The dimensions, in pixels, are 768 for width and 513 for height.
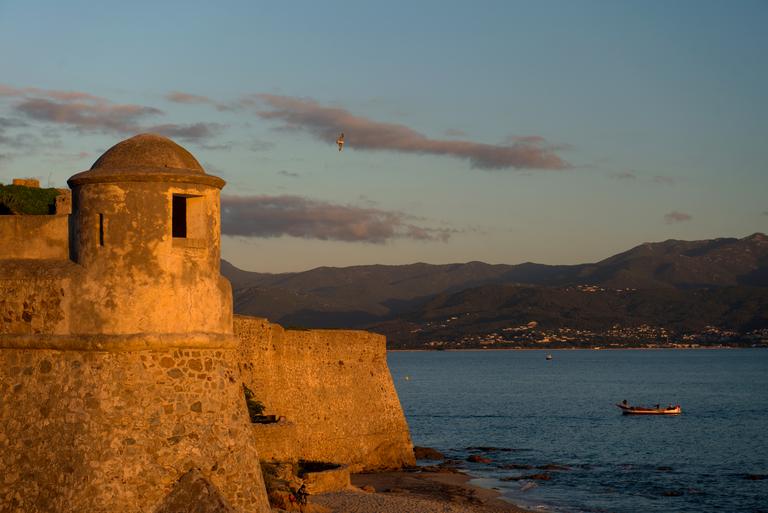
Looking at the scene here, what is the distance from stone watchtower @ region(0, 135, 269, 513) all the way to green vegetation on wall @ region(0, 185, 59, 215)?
31.6 feet

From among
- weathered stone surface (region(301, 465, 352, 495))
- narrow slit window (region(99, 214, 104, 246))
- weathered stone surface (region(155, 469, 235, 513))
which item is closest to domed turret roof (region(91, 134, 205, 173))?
narrow slit window (region(99, 214, 104, 246))

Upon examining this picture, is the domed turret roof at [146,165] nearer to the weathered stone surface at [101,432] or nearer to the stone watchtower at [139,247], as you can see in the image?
the stone watchtower at [139,247]

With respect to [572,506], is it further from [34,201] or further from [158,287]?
[158,287]

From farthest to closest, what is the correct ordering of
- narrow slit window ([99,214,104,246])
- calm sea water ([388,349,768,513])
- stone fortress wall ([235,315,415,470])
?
calm sea water ([388,349,768,513]) < stone fortress wall ([235,315,415,470]) < narrow slit window ([99,214,104,246])

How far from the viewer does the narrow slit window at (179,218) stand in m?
16.3

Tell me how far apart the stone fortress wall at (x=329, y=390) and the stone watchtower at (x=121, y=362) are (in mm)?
17458

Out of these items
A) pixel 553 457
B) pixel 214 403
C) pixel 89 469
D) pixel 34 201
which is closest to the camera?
pixel 89 469

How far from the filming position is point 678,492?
156 ft

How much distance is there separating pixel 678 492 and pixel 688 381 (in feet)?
368

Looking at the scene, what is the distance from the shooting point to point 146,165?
48.3 feet

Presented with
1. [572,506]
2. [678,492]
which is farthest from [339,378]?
[678,492]

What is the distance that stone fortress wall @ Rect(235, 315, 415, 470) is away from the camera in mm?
36312

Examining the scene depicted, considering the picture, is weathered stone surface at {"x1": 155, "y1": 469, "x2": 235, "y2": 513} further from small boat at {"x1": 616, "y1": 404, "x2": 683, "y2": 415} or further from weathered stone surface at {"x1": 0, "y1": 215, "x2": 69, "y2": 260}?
small boat at {"x1": 616, "y1": 404, "x2": 683, "y2": 415}

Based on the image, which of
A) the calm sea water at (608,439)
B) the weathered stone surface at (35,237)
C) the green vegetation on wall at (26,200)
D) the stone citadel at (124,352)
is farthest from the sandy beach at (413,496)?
the weathered stone surface at (35,237)
